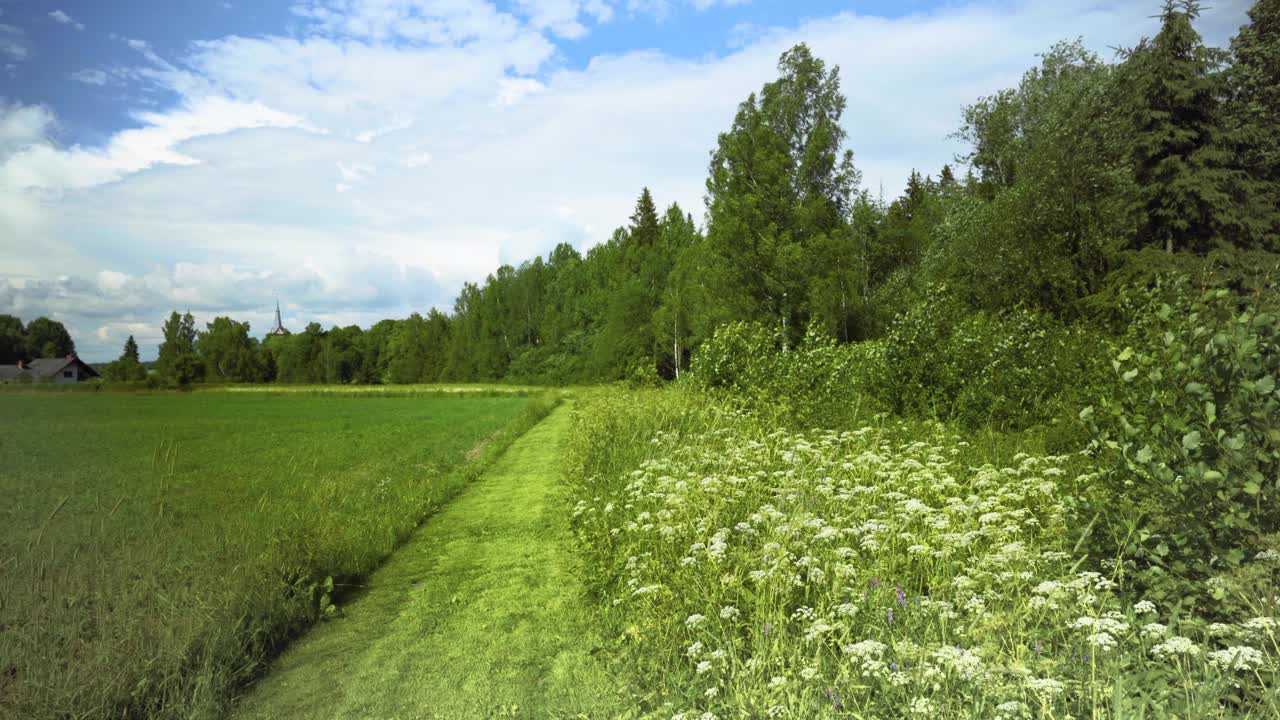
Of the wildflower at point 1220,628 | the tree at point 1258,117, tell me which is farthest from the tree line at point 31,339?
the tree at point 1258,117

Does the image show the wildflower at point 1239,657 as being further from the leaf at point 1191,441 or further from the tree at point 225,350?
the tree at point 225,350

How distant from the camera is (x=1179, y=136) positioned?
21.0 meters

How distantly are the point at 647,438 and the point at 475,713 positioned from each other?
6.96 metres

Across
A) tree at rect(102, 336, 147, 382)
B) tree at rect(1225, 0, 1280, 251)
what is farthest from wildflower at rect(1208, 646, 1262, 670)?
tree at rect(1225, 0, 1280, 251)

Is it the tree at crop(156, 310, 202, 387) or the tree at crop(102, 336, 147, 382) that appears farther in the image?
the tree at crop(156, 310, 202, 387)

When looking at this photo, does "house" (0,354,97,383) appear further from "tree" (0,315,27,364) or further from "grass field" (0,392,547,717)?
"grass field" (0,392,547,717)

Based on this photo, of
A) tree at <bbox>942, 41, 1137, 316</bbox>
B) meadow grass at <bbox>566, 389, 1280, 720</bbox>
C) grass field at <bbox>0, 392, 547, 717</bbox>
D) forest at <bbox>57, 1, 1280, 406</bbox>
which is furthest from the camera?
tree at <bbox>942, 41, 1137, 316</bbox>

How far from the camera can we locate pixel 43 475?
326 inches

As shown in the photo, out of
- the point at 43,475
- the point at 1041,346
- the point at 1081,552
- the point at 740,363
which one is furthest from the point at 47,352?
the point at 1041,346

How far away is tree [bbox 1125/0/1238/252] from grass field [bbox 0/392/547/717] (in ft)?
78.5

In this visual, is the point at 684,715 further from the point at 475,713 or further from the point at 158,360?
the point at 158,360

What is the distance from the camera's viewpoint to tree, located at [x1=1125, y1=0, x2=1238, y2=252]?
2083cm

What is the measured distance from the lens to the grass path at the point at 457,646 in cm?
446

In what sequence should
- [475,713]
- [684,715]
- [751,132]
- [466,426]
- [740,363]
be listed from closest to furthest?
[684,715]
[475,713]
[740,363]
[466,426]
[751,132]
